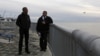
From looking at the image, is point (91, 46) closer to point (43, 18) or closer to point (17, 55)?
point (17, 55)

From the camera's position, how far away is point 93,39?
7.97ft

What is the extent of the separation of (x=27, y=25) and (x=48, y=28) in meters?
1.72

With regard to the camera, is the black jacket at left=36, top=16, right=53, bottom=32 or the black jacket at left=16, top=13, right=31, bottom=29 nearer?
the black jacket at left=16, top=13, right=31, bottom=29

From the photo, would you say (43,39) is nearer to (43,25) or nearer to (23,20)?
(43,25)

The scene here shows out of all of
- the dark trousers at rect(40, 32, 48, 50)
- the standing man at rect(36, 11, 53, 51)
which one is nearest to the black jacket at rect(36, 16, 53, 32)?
the standing man at rect(36, 11, 53, 51)

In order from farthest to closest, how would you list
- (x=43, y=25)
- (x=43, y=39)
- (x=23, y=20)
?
1. (x=43, y=39)
2. (x=43, y=25)
3. (x=23, y=20)

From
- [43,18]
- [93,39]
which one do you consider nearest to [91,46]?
[93,39]

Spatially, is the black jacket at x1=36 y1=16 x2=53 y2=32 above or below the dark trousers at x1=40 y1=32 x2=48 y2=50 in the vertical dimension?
above

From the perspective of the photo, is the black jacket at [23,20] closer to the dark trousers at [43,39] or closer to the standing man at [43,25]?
the standing man at [43,25]

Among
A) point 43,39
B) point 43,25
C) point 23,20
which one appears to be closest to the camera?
point 23,20

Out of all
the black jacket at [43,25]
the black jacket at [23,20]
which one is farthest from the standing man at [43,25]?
the black jacket at [23,20]

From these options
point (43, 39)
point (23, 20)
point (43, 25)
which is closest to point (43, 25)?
point (43, 25)

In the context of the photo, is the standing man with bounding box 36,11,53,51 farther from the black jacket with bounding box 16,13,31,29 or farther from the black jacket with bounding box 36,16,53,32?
the black jacket with bounding box 16,13,31,29

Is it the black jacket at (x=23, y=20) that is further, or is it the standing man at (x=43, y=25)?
the standing man at (x=43, y=25)
